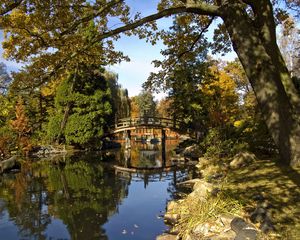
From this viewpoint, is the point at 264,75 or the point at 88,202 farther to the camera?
the point at 88,202

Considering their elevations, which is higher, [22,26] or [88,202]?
[22,26]

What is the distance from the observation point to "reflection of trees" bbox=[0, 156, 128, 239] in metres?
8.20

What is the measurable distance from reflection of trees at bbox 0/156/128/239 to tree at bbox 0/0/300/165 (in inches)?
154

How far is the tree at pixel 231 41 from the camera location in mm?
6250

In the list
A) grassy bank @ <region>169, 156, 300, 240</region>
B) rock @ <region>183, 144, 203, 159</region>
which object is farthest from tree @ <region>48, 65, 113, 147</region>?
grassy bank @ <region>169, 156, 300, 240</region>

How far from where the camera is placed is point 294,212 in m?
5.05

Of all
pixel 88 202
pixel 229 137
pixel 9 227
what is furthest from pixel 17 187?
pixel 229 137

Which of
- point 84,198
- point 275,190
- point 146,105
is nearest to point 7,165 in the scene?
point 84,198

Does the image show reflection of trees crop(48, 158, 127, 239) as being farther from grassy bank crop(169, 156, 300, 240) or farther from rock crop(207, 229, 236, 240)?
rock crop(207, 229, 236, 240)

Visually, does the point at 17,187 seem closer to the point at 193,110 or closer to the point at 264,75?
the point at 264,75

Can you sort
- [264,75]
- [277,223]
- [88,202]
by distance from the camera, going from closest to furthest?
[277,223]
[264,75]
[88,202]

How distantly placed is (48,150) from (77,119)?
3588 millimetres

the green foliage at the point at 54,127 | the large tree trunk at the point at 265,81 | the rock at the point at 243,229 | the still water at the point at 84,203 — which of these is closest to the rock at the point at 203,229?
the rock at the point at 243,229

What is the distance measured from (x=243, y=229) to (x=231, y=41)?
3.60 m
